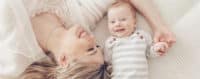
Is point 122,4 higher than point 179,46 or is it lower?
higher

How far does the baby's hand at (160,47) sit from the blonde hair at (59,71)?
0.15 m

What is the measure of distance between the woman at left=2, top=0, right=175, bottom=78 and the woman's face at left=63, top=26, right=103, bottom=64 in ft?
0.14

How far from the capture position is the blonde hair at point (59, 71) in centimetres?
101

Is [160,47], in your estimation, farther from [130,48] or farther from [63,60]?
[63,60]

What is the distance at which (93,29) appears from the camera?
1.13 m

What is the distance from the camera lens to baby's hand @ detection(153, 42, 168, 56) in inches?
41.4

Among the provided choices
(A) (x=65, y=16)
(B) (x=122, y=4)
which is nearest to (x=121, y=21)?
(B) (x=122, y=4)

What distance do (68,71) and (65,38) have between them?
0.10 m

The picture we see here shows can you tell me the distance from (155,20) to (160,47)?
81 millimetres

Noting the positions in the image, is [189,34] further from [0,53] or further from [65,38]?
[0,53]

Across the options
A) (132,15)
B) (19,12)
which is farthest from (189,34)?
(19,12)

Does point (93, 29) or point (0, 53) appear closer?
point (0, 53)

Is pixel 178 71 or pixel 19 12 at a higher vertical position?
pixel 19 12

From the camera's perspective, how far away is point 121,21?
1.07 meters
